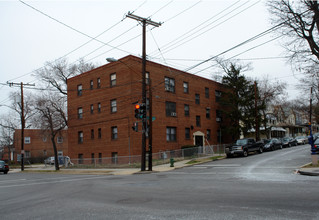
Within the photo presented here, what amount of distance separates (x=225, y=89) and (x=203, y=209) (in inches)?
1473

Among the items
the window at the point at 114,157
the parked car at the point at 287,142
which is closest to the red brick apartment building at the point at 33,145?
the window at the point at 114,157

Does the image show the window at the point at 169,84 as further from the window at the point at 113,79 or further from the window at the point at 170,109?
the window at the point at 113,79

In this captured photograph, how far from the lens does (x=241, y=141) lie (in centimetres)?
→ 2998

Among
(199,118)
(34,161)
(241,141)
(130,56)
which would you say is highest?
(130,56)

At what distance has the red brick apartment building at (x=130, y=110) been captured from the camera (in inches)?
1177

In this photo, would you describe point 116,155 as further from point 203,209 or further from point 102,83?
point 203,209

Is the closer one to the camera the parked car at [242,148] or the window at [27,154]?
the parked car at [242,148]

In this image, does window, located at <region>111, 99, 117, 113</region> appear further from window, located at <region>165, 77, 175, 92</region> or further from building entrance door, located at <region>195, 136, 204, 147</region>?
building entrance door, located at <region>195, 136, 204, 147</region>

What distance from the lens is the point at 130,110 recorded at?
96.8ft

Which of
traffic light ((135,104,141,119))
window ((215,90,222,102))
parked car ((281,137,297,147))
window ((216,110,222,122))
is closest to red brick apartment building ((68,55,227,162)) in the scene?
window ((216,110,222,122))

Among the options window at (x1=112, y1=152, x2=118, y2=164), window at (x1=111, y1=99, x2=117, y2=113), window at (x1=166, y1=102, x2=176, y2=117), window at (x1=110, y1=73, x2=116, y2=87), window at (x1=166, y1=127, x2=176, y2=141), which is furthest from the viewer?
window at (x1=166, y1=102, x2=176, y2=117)

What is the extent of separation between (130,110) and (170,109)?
18.9 feet

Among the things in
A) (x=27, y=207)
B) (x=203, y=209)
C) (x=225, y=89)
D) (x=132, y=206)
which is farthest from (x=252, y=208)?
(x=225, y=89)

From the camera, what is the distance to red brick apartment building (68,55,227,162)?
29906 millimetres
